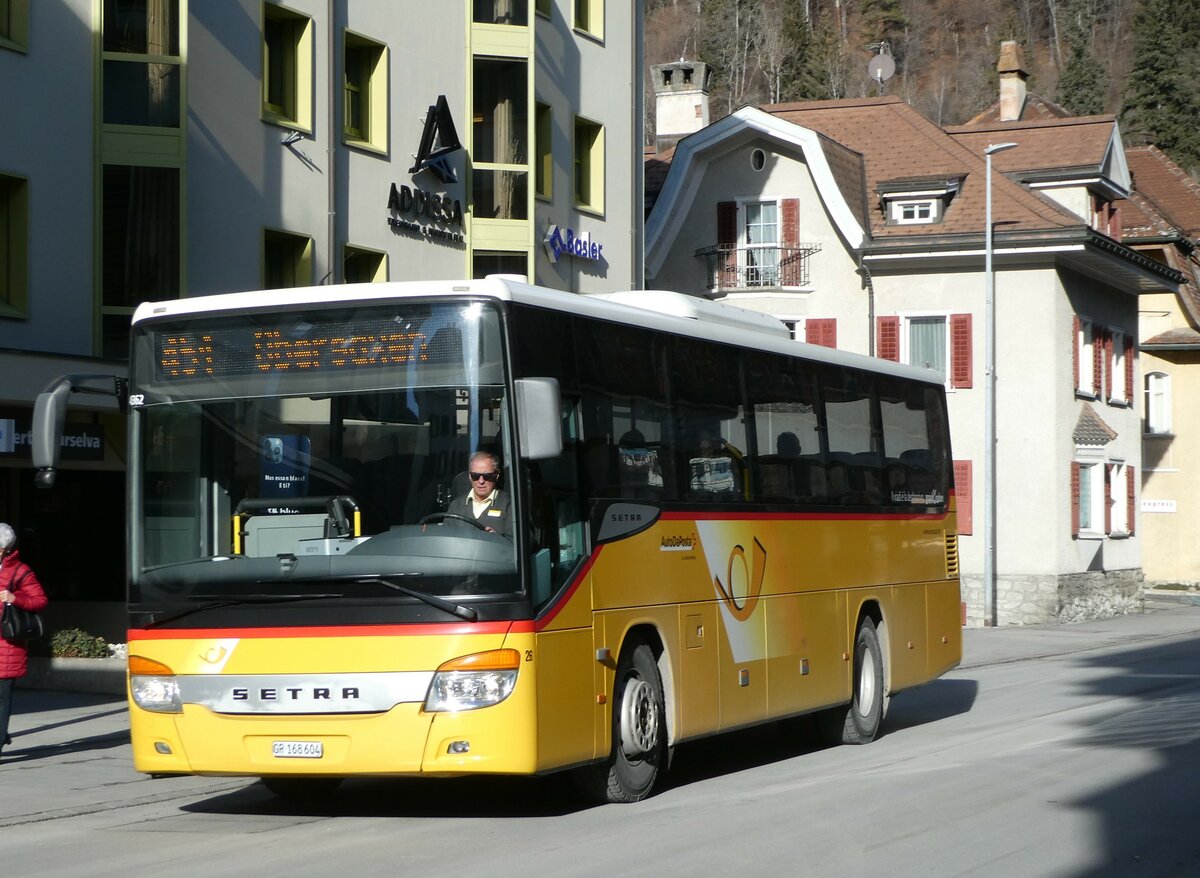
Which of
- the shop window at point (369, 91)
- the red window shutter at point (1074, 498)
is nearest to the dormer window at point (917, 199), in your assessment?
the red window shutter at point (1074, 498)

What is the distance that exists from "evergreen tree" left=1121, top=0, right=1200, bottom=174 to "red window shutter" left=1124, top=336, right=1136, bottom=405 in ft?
129

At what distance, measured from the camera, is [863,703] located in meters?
15.3

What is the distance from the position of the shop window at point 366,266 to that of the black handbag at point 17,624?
1345 centimetres

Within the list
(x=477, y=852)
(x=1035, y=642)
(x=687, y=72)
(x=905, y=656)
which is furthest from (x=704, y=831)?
(x=687, y=72)

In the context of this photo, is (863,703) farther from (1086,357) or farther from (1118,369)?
(1118,369)

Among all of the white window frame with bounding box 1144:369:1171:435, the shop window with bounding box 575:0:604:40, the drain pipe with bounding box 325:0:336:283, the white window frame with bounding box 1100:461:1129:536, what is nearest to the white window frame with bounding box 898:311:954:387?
the white window frame with bounding box 1100:461:1129:536

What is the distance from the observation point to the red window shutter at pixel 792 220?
44000mm

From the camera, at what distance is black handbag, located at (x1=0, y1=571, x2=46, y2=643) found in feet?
43.6

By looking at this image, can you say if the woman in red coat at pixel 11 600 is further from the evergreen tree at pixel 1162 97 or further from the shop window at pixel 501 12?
the evergreen tree at pixel 1162 97

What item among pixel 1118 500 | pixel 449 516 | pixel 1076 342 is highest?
pixel 1076 342

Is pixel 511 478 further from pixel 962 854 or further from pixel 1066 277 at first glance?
pixel 1066 277

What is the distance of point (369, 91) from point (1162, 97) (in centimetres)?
6787

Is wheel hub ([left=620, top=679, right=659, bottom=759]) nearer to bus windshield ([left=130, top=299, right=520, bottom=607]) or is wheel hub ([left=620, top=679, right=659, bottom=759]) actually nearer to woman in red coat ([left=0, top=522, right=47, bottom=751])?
bus windshield ([left=130, top=299, right=520, bottom=607])

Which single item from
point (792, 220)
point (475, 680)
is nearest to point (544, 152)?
point (792, 220)
